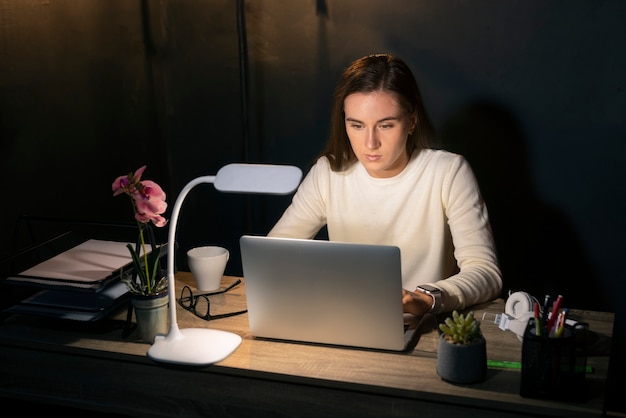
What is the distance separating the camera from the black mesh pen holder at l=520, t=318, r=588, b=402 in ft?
4.74

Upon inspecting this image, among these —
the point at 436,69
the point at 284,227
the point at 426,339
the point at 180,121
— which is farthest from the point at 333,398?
the point at 180,121

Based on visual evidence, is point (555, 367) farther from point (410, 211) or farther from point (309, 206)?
point (309, 206)

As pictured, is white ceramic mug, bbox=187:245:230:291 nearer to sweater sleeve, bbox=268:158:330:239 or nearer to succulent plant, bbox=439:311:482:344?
sweater sleeve, bbox=268:158:330:239

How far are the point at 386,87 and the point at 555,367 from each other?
1023mm

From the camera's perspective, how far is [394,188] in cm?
237

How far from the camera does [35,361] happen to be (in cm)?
182

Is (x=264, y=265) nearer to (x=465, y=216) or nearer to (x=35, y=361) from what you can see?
(x=35, y=361)

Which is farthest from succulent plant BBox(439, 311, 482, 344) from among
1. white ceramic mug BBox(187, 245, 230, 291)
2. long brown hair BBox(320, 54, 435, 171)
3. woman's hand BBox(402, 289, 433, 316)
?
long brown hair BBox(320, 54, 435, 171)

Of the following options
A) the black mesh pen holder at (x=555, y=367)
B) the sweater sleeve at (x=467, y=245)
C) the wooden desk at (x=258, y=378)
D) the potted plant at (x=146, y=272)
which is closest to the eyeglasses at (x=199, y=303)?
the wooden desk at (x=258, y=378)

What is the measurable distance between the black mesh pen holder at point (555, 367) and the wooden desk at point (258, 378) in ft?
0.08

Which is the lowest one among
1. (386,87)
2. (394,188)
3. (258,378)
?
(258,378)

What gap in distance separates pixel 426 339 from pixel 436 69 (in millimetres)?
1340

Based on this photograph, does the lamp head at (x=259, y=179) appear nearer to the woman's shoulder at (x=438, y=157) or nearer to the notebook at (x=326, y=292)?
the notebook at (x=326, y=292)

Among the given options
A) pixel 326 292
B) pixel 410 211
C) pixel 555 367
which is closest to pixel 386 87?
pixel 410 211
